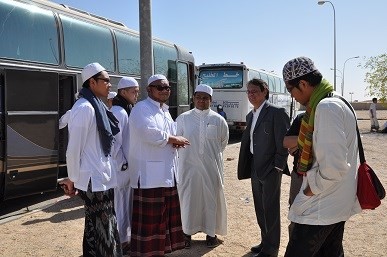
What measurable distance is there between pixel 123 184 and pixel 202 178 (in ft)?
3.40

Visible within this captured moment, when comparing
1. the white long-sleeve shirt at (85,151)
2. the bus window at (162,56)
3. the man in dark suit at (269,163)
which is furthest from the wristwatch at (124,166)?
the bus window at (162,56)

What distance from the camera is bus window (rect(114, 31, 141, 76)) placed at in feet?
29.8

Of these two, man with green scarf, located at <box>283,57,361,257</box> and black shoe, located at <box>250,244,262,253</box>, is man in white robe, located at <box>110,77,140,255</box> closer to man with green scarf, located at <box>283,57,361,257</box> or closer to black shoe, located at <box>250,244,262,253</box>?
black shoe, located at <box>250,244,262,253</box>

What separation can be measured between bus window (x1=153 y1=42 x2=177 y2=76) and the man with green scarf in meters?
8.22

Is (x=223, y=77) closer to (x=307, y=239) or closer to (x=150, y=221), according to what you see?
(x=150, y=221)

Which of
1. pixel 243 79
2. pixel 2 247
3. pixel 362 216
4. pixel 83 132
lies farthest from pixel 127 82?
pixel 243 79

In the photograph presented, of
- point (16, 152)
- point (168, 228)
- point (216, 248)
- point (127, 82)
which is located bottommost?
point (216, 248)

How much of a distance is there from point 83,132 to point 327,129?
5.87ft

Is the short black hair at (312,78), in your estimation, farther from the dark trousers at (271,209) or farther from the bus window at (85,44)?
the bus window at (85,44)

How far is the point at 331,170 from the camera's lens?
7.62 ft

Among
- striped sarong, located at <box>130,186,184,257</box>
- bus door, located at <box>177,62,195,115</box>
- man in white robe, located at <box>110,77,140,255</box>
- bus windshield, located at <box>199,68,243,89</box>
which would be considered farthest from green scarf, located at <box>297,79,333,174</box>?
bus windshield, located at <box>199,68,243,89</box>

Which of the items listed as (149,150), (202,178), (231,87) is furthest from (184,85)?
(149,150)

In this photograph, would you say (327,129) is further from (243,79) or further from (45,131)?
(243,79)

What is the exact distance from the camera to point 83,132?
3123mm
